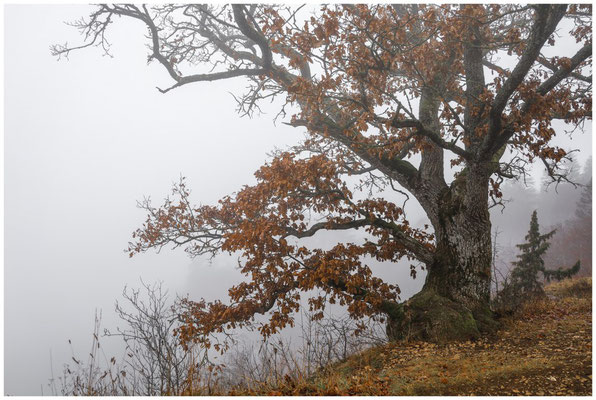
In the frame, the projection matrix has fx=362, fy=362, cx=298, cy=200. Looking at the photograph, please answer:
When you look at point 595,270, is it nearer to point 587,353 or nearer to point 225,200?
point 587,353

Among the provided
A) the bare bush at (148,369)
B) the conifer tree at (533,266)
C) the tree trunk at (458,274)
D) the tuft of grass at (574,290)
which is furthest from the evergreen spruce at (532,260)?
the bare bush at (148,369)

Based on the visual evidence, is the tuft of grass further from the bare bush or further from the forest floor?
the bare bush

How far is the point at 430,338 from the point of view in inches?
296

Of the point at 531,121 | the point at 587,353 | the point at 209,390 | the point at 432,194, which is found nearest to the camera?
the point at 209,390

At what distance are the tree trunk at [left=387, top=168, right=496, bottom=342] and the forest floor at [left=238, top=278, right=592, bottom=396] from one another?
0.59 m

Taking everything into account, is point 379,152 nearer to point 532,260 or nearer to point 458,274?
point 458,274

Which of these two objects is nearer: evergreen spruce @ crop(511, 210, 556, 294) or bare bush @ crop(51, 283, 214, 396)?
bare bush @ crop(51, 283, 214, 396)

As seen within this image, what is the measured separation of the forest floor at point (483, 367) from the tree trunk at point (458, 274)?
592 mm

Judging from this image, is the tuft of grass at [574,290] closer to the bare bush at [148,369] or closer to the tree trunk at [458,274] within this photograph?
Answer: the tree trunk at [458,274]

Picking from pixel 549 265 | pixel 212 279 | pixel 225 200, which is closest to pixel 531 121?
pixel 225 200

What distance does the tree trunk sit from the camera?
25.5 feet

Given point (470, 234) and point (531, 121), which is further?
point (470, 234)

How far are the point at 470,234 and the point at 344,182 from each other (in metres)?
3.19

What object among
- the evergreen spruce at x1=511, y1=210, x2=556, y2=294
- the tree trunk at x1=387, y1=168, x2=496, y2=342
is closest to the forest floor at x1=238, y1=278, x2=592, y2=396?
the tree trunk at x1=387, y1=168, x2=496, y2=342
